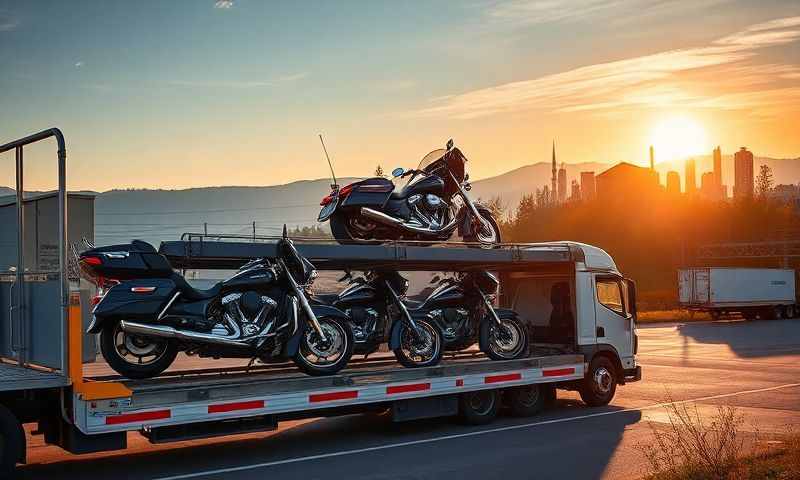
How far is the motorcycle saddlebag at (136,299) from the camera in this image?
936cm

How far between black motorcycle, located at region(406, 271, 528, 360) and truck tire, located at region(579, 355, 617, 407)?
129 centimetres

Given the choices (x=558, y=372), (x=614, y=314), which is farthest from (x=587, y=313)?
(x=558, y=372)

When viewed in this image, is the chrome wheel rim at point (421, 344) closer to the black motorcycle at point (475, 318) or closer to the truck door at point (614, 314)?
the black motorcycle at point (475, 318)

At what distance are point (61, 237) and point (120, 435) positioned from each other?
6.73 ft

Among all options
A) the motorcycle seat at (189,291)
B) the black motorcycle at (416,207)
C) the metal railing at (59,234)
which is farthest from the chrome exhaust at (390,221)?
the metal railing at (59,234)

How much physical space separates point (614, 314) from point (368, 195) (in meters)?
4.94

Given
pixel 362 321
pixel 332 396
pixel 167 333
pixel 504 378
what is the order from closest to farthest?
pixel 167 333
pixel 332 396
pixel 362 321
pixel 504 378

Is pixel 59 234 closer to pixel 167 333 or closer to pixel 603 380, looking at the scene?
pixel 167 333

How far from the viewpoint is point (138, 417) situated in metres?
8.70

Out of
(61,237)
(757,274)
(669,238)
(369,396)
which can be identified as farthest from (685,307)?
(669,238)

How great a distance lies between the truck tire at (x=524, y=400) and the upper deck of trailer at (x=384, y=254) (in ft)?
6.25

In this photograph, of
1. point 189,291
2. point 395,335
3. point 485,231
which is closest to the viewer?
point 189,291

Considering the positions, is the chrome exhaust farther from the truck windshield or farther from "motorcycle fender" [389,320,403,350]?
the truck windshield

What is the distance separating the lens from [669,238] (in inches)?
5217
